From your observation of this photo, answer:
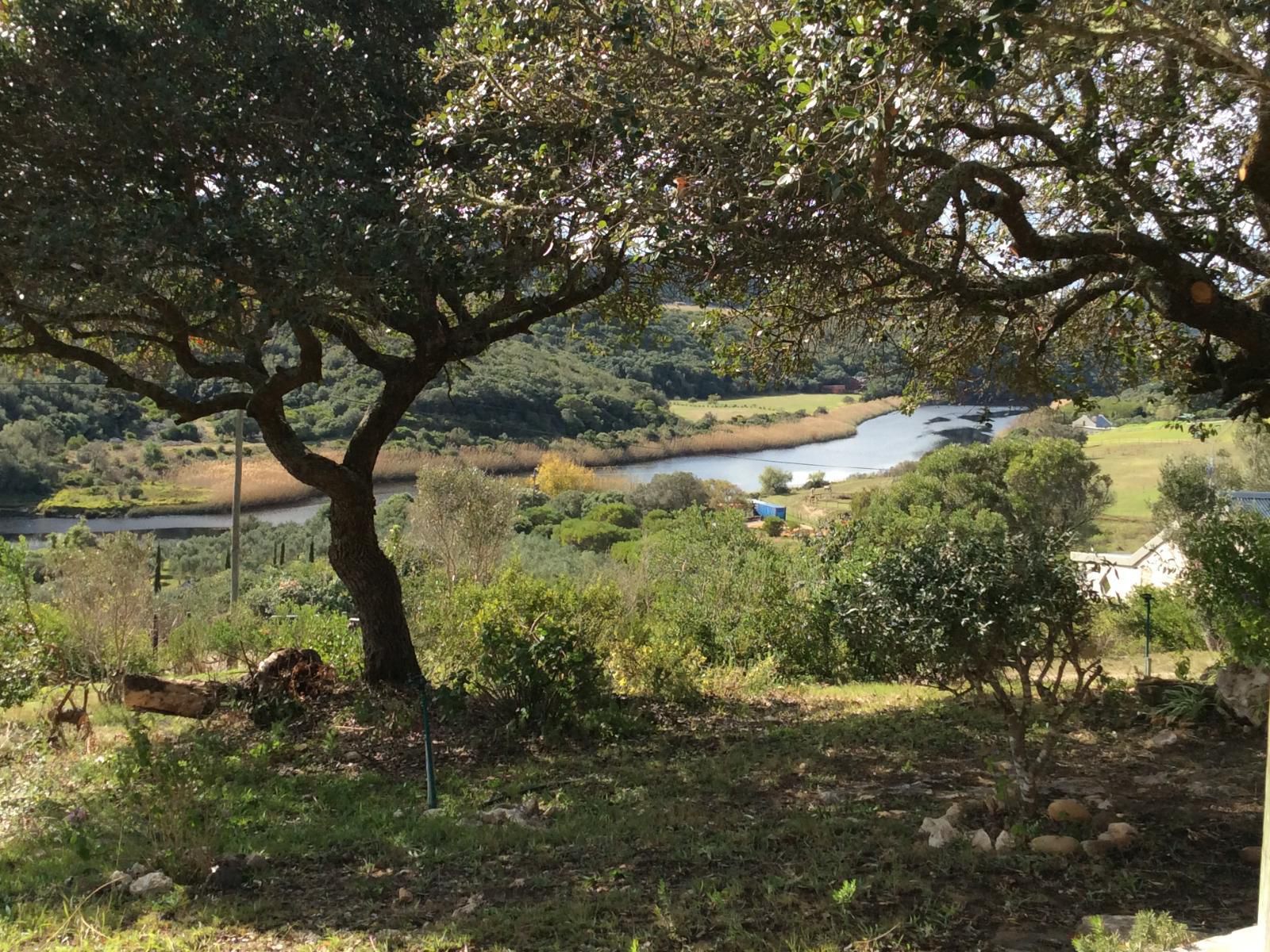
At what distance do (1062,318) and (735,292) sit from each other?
214 centimetres

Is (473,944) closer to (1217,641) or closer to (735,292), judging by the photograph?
(735,292)

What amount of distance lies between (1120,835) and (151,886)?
13.4 ft

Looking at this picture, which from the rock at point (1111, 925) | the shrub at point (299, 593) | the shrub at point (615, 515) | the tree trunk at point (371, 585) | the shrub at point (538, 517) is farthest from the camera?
the shrub at point (615, 515)

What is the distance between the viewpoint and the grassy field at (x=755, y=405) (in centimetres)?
2691

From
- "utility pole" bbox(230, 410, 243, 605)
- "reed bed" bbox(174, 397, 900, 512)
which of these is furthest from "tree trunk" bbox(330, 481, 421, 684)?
"reed bed" bbox(174, 397, 900, 512)

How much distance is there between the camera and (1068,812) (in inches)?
160

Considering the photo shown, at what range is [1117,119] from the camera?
549 centimetres

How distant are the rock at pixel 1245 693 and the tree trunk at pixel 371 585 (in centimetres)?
586

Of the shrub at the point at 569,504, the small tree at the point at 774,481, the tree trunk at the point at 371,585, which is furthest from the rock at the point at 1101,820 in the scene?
the small tree at the point at 774,481

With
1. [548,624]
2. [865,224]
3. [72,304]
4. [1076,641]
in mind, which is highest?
[865,224]

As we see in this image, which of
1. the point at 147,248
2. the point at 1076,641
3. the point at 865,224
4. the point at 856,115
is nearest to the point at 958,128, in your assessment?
the point at 865,224

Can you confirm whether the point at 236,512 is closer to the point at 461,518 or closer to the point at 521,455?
the point at 461,518

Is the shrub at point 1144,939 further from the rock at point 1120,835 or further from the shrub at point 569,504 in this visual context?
the shrub at point 569,504

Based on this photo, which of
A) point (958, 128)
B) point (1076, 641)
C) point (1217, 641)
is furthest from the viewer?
point (1217, 641)
